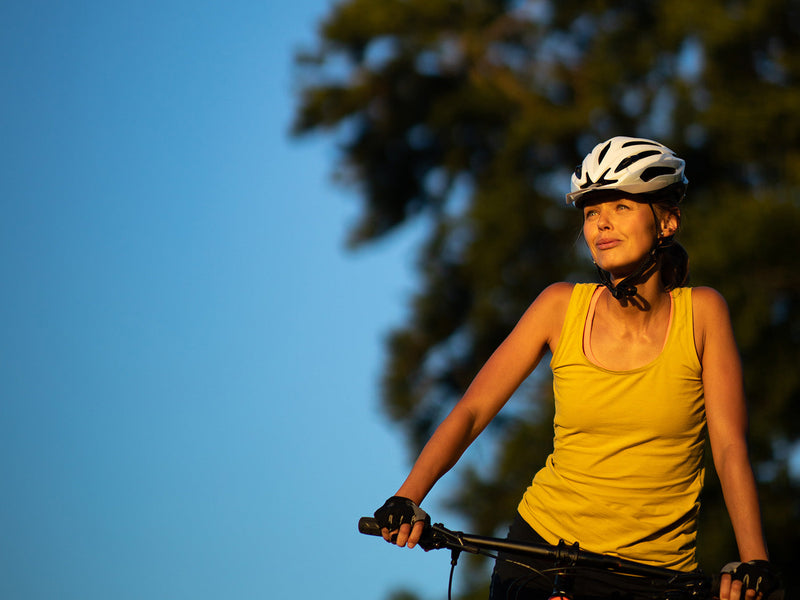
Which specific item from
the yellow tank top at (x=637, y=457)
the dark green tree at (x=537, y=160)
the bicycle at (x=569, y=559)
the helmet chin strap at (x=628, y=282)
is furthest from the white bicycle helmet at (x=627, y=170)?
the dark green tree at (x=537, y=160)

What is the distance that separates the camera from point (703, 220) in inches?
597

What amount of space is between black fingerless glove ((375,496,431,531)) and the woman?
1 cm

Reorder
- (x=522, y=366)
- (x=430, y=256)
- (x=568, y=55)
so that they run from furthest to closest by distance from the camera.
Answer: (x=568, y=55) < (x=430, y=256) < (x=522, y=366)

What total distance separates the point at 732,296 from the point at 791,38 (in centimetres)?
422

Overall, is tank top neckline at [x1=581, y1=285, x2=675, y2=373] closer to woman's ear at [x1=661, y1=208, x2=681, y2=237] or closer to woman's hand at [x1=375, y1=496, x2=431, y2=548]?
woman's ear at [x1=661, y1=208, x2=681, y2=237]

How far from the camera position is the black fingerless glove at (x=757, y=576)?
288cm

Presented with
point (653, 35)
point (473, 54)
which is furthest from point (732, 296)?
point (473, 54)

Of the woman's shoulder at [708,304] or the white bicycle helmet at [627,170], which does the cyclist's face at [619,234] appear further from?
the woman's shoulder at [708,304]

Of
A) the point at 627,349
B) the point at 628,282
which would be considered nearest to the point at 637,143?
the point at 628,282

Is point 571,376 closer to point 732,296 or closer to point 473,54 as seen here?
point 732,296

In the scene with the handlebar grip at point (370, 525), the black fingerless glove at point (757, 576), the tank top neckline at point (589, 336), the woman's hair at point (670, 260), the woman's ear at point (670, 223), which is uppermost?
the woman's ear at point (670, 223)

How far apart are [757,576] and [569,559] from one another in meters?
0.48

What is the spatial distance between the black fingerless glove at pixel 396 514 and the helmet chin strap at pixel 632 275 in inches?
39.4

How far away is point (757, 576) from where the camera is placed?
114 inches
